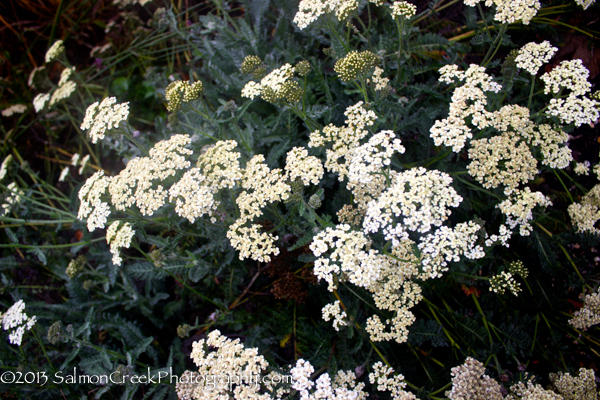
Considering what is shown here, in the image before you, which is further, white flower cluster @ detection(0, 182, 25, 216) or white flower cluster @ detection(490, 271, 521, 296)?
white flower cluster @ detection(0, 182, 25, 216)

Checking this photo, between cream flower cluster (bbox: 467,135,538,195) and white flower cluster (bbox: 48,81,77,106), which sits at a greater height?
white flower cluster (bbox: 48,81,77,106)

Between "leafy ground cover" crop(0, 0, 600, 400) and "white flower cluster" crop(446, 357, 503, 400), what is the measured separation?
0.4 inches

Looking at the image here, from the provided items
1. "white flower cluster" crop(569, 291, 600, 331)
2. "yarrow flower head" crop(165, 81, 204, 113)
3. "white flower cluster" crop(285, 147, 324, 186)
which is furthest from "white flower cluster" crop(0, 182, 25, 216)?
"white flower cluster" crop(569, 291, 600, 331)

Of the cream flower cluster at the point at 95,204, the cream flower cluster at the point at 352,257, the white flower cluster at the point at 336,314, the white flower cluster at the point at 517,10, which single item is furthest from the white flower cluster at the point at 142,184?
the white flower cluster at the point at 517,10

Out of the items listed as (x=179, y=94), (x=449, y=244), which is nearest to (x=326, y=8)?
(x=179, y=94)

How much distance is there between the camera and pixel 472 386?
2615mm

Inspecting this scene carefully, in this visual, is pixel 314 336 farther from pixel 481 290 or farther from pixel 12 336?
pixel 12 336

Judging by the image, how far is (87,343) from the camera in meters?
3.43

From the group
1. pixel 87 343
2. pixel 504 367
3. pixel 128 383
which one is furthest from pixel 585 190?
pixel 87 343

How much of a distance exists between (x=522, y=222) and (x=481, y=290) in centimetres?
99

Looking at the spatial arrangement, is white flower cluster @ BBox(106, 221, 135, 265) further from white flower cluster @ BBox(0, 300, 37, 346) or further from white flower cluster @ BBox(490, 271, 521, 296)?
white flower cluster @ BBox(490, 271, 521, 296)

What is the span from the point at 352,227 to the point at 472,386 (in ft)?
4.51

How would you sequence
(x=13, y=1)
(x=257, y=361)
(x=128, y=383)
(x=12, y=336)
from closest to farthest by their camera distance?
1. (x=257, y=361)
2. (x=128, y=383)
3. (x=12, y=336)
4. (x=13, y=1)

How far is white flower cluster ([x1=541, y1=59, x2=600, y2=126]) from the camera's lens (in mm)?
2939
